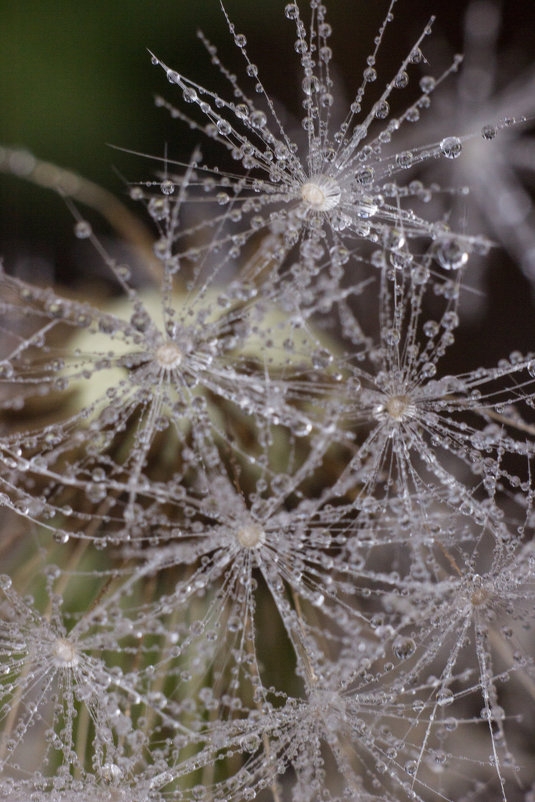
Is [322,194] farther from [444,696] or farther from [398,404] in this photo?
[444,696]

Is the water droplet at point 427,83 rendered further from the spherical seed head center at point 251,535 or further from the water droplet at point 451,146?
the spherical seed head center at point 251,535

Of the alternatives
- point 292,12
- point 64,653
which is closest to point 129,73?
point 292,12

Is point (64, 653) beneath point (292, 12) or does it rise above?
beneath

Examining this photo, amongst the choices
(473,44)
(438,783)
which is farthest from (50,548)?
(473,44)

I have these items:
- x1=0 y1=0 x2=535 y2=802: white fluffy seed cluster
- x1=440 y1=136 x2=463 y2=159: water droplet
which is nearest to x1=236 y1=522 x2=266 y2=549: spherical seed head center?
x1=0 y1=0 x2=535 y2=802: white fluffy seed cluster

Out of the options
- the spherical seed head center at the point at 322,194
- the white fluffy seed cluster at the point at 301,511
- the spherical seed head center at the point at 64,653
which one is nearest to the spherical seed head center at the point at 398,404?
the white fluffy seed cluster at the point at 301,511

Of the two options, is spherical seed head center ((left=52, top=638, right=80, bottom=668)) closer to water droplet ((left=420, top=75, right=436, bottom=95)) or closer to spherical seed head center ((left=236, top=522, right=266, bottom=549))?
spherical seed head center ((left=236, top=522, right=266, bottom=549))
